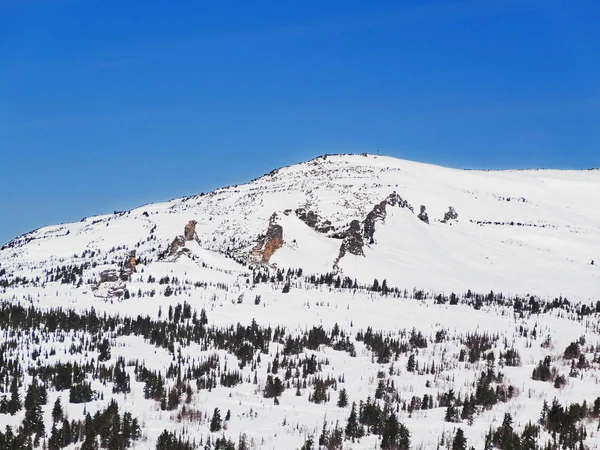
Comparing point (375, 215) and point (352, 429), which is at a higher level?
point (375, 215)

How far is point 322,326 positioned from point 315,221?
4526 centimetres

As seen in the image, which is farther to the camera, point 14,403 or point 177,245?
point 177,245

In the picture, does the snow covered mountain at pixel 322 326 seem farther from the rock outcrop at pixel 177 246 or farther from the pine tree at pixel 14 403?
the rock outcrop at pixel 177 246

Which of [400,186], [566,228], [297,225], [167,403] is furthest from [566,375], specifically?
[400,186]

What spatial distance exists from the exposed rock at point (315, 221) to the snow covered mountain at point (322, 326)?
0.30 metres

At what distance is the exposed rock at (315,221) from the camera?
305 ft

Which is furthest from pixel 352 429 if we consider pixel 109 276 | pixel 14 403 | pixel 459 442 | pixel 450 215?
pixel 450 215

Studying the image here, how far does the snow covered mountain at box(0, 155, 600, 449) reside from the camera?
3027 cm

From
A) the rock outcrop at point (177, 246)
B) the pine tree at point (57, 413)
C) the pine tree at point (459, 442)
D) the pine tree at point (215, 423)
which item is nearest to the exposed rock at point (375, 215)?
the rock outcrop at point (177, 246)

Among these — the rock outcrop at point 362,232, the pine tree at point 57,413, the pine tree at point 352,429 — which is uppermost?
the rock outcrop at point 362,232

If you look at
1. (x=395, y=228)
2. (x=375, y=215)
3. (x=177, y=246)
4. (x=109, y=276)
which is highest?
(x=375, y=215)

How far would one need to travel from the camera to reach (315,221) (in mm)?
94500

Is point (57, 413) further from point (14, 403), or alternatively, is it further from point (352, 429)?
point (352, 429)

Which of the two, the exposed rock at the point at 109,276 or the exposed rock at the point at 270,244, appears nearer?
the exposed rock at the point at 109,276
